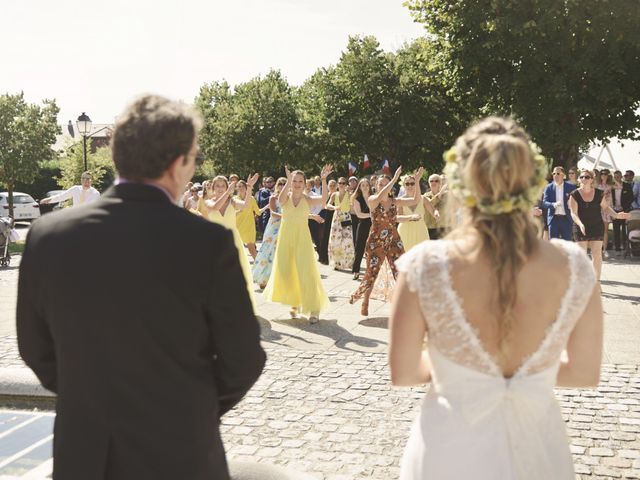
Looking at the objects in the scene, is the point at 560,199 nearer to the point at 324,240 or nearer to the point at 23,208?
the point at 324,240

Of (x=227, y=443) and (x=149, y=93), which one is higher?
(x=149, y=93)

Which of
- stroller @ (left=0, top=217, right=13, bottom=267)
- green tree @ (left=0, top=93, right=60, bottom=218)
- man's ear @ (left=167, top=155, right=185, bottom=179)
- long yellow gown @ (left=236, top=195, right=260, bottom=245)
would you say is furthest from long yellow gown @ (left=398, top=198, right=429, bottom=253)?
green tree @ (left=0, top=93, right=60, bottom=218)

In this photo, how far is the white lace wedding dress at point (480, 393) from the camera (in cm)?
241

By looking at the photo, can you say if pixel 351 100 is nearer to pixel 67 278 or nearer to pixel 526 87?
pixel 526 87

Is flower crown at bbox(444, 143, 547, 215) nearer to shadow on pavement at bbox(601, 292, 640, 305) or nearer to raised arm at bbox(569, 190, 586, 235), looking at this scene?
shadow on pavement at bbox(601, 292, 640, 305)

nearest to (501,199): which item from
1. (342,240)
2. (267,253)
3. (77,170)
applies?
(267,253)

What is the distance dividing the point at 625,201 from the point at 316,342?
1475 centimetres

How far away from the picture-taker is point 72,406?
7.58 feet

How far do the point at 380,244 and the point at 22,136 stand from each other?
1084 inches

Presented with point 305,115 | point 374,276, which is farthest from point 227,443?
point 305,115

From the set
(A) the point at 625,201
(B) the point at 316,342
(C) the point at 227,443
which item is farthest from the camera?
(A) the point at 625,201

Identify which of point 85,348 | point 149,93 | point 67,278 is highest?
point 149,93

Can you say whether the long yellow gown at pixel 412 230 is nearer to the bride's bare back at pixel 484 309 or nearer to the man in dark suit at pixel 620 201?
the man in dark suit at pixel 620 201

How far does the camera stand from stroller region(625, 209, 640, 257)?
19.0 metres
